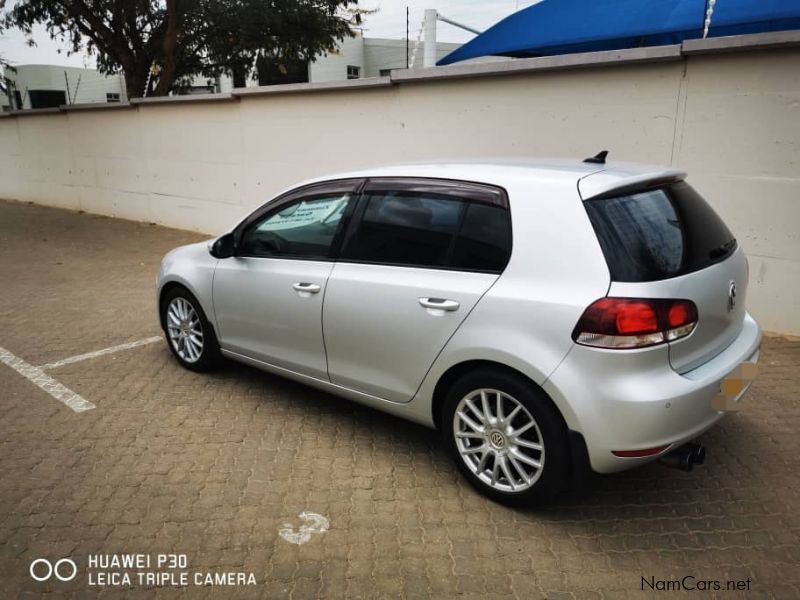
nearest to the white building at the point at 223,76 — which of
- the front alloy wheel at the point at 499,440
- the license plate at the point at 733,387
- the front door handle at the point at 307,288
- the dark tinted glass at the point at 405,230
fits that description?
the front door handle at the point at 307,288

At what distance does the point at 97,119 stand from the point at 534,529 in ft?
41.0

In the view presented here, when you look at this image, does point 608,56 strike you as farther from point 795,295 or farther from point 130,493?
point 130,493

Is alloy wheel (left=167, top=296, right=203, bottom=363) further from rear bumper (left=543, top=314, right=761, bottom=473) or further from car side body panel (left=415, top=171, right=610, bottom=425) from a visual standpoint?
rear bumper (left=543, top=314, right=761, bottom=473)

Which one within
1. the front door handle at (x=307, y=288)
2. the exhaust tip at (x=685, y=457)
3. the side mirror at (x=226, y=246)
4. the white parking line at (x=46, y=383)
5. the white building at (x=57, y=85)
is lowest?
the white parking line at (x=46, y=383)

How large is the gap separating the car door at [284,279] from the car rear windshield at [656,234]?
1521 mm

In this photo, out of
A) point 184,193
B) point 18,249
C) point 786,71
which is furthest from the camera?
point 184,193

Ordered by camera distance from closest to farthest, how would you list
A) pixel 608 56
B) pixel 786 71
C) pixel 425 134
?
pixel 786 71 < pixel 608 56 < pixel 425 134

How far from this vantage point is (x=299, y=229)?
3.92 meters

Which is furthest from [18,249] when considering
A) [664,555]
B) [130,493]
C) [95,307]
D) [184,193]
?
[664,555]

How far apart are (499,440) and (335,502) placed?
35.3 inches

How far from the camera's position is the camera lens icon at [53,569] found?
8.84 feet

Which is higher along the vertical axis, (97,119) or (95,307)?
(97,119)

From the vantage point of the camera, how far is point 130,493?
10.7 ft

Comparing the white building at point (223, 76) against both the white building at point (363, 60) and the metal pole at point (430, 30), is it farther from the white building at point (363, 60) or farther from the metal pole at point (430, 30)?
the metal pole at point (430, 30)
